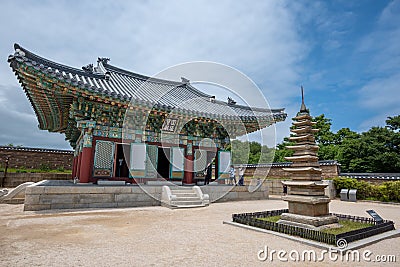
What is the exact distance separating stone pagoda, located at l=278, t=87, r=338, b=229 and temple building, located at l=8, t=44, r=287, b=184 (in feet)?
21.8

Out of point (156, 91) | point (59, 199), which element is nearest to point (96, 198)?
point (59, 199)

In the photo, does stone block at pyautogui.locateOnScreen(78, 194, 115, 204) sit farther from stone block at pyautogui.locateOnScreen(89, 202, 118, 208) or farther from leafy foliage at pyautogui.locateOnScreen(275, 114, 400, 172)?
leafy foliage at pyautogui.locateOnScreen(275, 114, 400, 172)

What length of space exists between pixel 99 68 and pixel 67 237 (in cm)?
1513

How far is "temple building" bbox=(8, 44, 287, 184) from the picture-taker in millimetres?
9898

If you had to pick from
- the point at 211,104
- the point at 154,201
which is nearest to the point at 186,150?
the point at 154,201

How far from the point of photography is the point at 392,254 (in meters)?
4.39

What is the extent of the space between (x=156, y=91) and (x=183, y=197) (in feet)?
28.9

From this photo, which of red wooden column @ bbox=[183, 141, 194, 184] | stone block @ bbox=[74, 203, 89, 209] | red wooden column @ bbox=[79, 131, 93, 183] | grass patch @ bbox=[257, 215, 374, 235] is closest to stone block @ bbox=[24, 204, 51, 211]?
stone block @ bbox=[74, 203, 89, 209]

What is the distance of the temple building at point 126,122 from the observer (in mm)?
9898

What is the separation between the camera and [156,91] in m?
17.1

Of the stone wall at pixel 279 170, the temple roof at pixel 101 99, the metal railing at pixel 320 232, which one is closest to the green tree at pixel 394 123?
the stone wall at pixel 279 170

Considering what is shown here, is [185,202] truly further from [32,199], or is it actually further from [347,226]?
[347,226]

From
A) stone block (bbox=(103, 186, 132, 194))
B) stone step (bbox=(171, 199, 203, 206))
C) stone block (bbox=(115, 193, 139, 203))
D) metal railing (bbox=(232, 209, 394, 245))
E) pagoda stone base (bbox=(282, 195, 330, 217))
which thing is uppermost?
pagoda stone base (bbox=(282, 195, 330, 217))

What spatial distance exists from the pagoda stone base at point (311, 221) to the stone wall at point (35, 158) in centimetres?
2006
